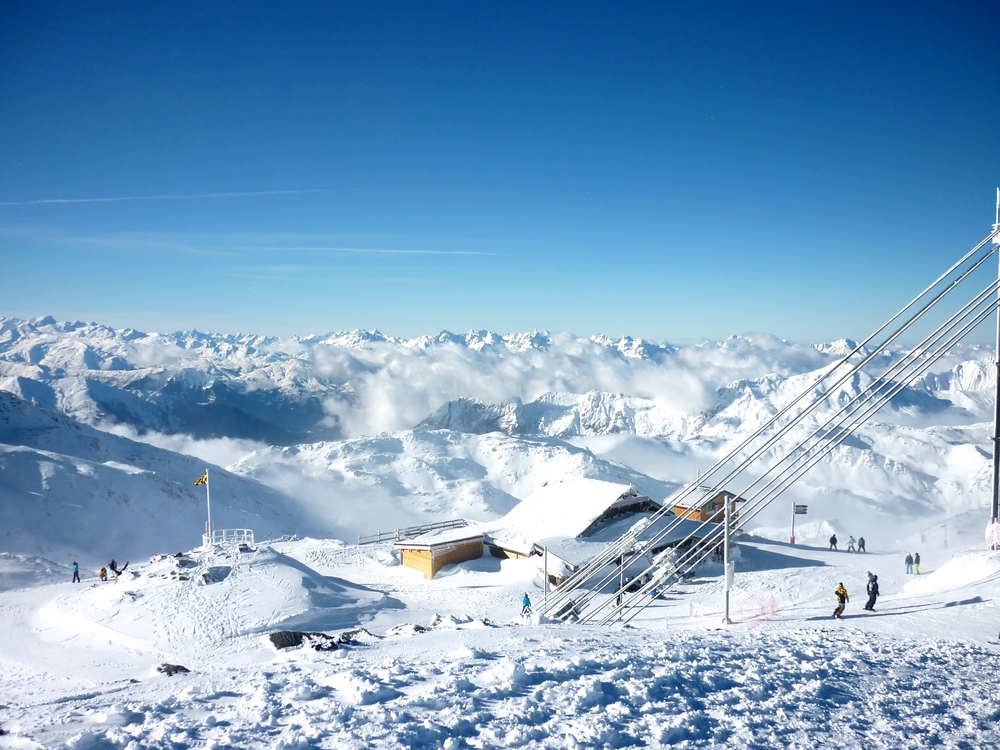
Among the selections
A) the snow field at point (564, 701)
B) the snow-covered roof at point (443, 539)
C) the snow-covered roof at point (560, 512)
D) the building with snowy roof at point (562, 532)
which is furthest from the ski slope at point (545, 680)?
the snow-covered roof at point (560, 512)

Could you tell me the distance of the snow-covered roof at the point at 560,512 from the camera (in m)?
34.5

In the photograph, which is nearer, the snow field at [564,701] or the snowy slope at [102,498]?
the snow field at [564,701]

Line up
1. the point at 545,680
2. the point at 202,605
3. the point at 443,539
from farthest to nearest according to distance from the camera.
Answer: the point at 443,539, the point at 202,605, the point at 545,680

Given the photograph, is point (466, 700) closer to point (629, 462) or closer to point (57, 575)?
point (57, 575)

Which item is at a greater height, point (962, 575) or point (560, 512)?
point (962, 575)

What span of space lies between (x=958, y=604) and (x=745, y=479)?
94.3m

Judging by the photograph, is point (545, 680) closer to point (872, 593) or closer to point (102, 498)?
point (872, 593)

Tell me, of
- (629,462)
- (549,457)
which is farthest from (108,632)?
(629,462)

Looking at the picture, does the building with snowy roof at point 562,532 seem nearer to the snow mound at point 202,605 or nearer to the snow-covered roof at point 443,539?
the snow-covered roof at point 443,539

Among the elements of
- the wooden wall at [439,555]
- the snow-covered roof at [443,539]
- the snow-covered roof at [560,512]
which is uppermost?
the snow-covered roof at [560,512]

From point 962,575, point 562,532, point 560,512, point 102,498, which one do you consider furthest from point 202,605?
point 102,498

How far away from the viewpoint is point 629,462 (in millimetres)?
137000

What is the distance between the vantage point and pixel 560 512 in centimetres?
3722

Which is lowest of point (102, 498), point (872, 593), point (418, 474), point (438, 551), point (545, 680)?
point (438, 551)
